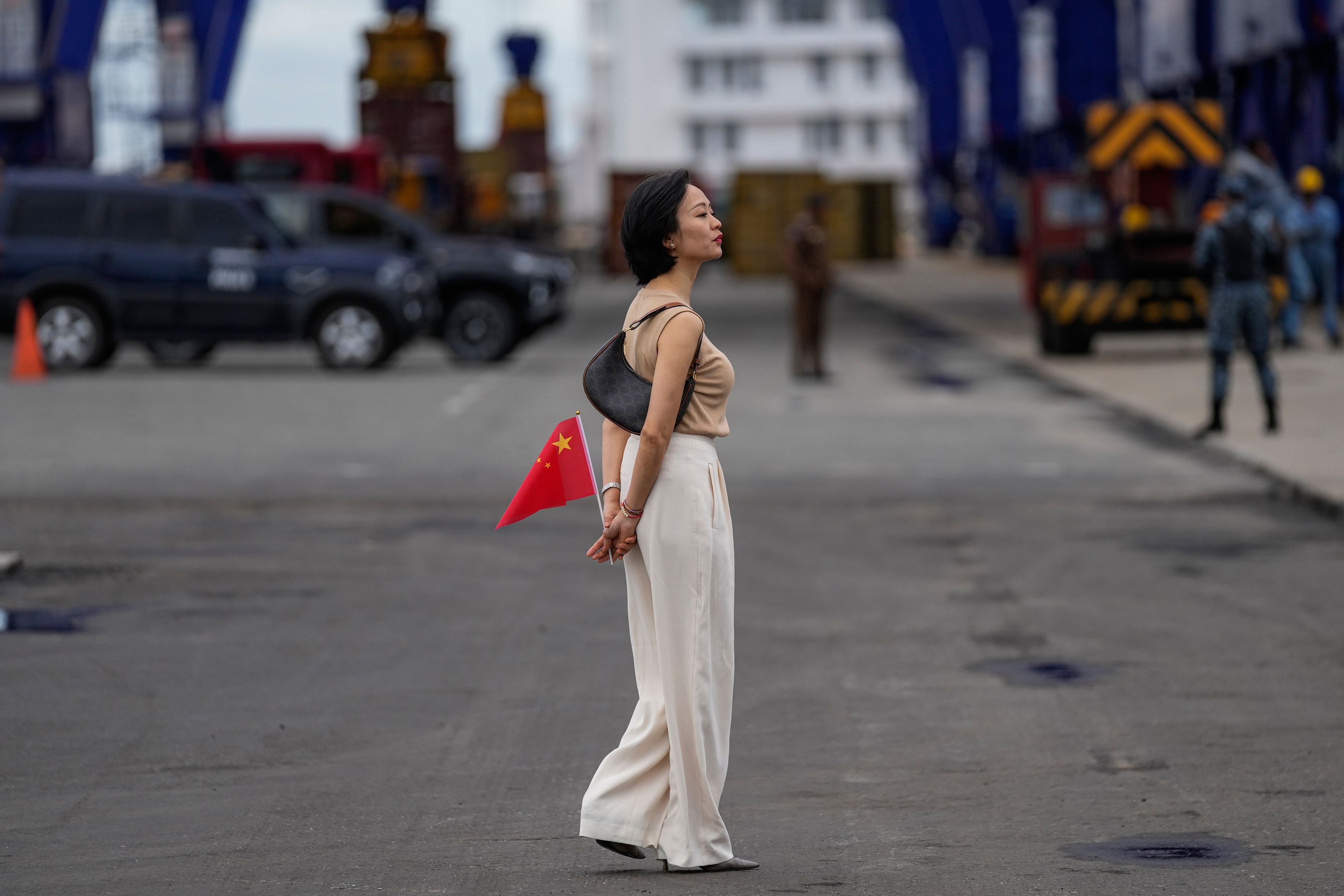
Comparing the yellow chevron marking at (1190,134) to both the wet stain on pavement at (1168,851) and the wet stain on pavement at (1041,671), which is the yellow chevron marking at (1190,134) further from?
the wet stain on pavement at (1168,851)

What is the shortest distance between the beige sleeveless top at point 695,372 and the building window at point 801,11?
122817 mm

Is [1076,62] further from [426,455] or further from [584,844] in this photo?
[584,844]

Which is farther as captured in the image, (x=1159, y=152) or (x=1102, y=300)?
(x=1159, y=152)

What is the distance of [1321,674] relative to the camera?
7512 millimetres

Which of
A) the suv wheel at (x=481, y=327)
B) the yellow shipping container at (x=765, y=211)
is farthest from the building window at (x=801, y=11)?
the suv wheel at (x=481, y=327)

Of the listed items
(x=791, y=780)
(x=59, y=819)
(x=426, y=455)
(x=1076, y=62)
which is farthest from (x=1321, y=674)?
(x=1076, y=62)

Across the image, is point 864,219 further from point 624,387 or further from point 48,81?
point 624,387

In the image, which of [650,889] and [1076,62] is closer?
[650,889]

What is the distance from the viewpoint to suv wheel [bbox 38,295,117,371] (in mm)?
22641

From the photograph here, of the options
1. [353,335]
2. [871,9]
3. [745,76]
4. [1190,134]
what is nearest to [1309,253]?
[1190,134]

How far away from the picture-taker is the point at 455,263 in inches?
942

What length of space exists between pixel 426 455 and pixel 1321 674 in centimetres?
864

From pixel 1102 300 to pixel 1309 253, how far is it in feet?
10.2

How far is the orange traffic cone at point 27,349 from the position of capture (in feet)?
72.4
